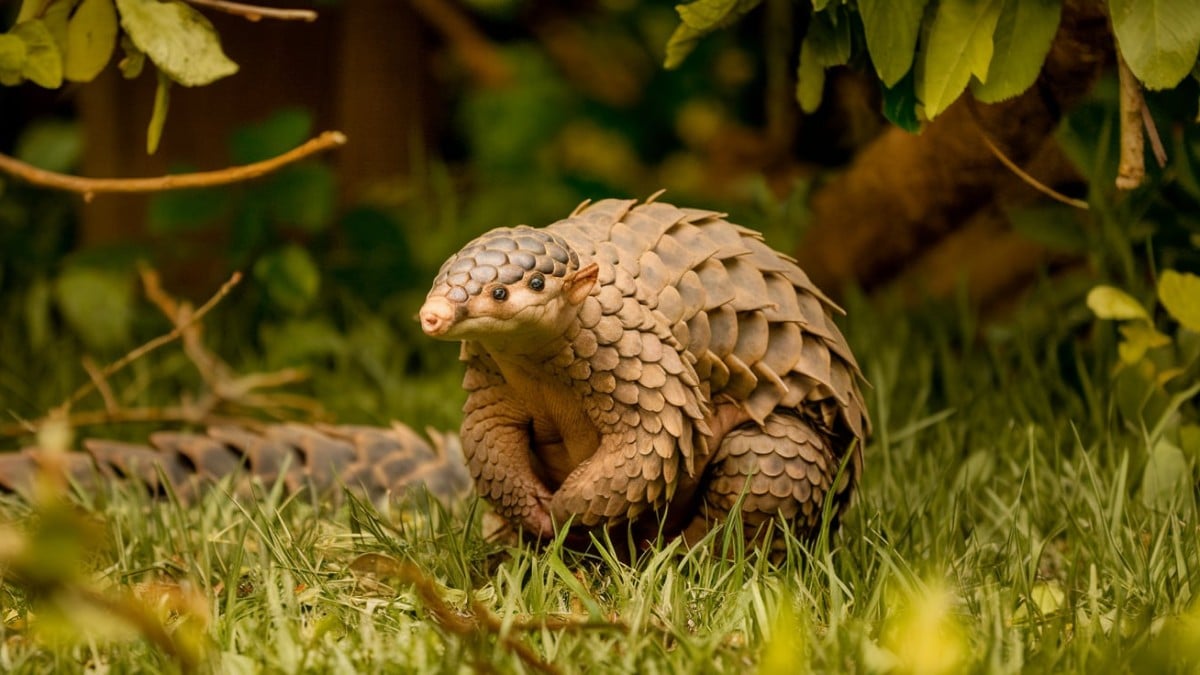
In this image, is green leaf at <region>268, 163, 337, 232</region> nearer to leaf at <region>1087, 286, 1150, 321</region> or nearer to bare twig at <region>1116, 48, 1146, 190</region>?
leaf at <region>1087, 286, 1150, 321</region>

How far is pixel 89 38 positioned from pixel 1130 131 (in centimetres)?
142

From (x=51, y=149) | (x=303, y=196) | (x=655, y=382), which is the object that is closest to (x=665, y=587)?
(x=655, y=382)

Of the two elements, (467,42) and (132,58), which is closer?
(132,58)

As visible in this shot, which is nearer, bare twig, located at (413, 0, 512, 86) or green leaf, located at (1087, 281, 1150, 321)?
green leaf, located at (1087, 281, 1150, 321)

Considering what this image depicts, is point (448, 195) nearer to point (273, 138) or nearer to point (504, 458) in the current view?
point (273, 138)

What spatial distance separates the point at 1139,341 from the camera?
7.13ft

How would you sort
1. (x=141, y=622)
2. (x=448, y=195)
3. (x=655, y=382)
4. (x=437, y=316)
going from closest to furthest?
(x=141, y=622), (x=437, y=316), (x=655, y=382), (x=448, y=195)

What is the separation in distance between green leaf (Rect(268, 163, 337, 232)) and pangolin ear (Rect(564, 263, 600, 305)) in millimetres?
1682

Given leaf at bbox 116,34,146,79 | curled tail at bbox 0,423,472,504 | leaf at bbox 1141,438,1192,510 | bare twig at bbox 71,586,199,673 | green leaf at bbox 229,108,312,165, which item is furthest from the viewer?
green leaf at bbox 229,108,312,165

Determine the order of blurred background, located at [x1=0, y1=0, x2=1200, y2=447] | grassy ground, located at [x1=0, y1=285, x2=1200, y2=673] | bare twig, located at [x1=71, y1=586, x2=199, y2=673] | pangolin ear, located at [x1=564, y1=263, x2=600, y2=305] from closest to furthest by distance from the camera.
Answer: bare twig, located at [x1=71, y1=586, x2=199, y2=673]
grassy ground, located at [x1=0, y1=285, x2=1200, y2=673]
pangolin ear, located at [x1=564, y1=263, x2=600, y2=305]
blurred background, located at [x1=0, y1=0, x2=1200, y2=447]

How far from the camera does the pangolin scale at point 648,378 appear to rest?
1450 millimetres

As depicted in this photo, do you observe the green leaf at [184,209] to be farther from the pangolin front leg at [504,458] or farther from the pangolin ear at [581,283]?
the pangolin ear at [581,283]

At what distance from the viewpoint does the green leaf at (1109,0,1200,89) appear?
5.41 feet

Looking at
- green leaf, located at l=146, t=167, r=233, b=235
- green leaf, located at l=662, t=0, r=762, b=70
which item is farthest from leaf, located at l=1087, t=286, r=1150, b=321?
green leaf, located at l=146, t=167, r=233, b=235
